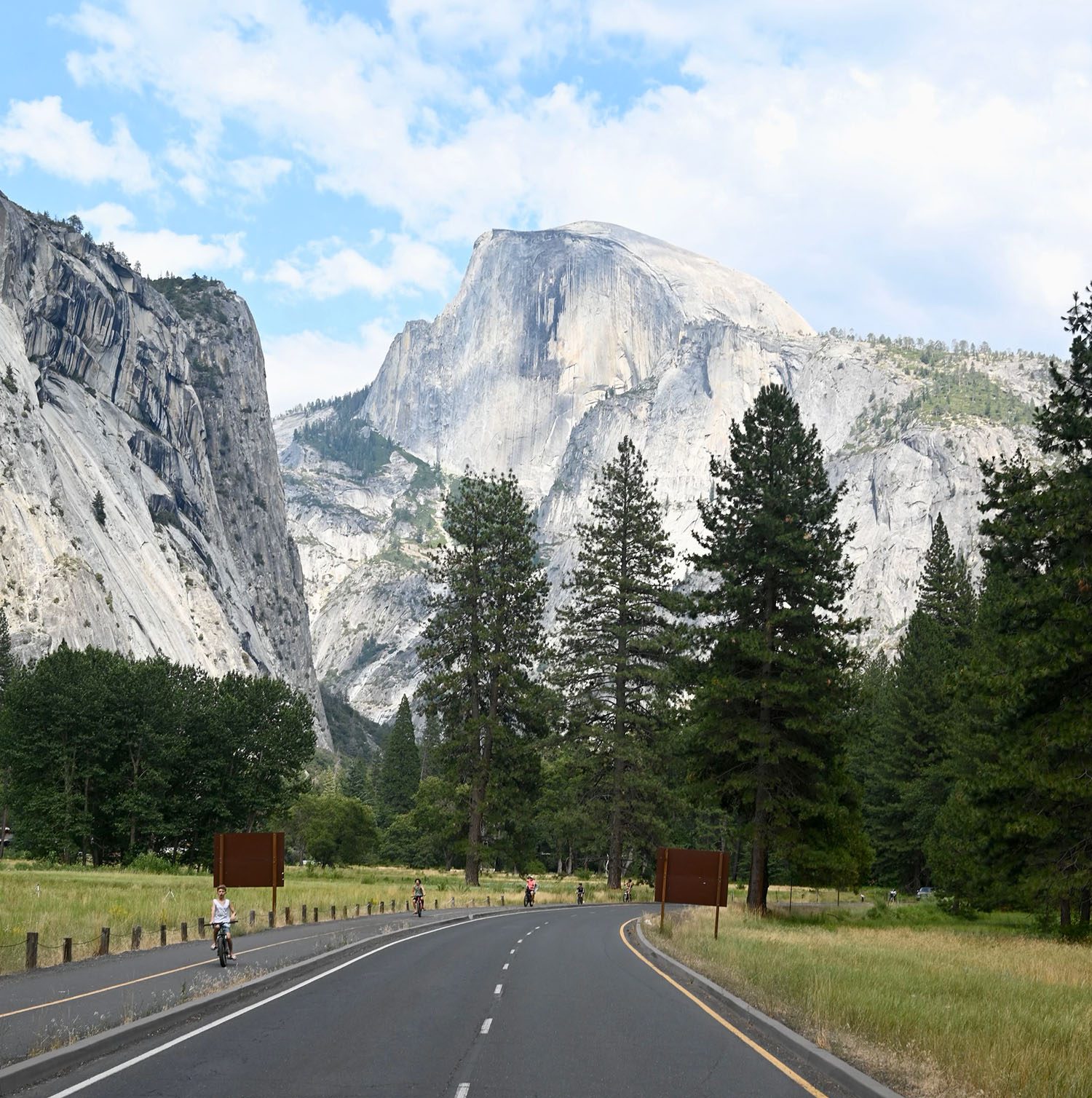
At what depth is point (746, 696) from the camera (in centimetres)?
3794

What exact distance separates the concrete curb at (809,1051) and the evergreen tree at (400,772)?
122122 mm

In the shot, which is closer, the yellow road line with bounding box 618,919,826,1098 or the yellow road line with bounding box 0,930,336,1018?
the yellow road line with bounding box 618,919,826,1098

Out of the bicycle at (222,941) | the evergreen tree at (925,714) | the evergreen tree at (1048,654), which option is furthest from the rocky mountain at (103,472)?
the evergreen tree at (1048,654)

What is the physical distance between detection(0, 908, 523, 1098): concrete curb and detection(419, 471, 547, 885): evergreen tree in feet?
97.9

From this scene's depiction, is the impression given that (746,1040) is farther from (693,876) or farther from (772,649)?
(772,649)

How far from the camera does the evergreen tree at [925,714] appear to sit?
66562mm

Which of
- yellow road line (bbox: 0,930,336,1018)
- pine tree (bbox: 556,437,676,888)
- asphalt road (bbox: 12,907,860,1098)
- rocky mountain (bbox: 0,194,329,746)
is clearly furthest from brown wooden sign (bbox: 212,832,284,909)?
rocky mountain (bbox: 0,194,329,746)

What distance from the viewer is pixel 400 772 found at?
147 meters

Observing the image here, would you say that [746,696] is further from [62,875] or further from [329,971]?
[62,875]

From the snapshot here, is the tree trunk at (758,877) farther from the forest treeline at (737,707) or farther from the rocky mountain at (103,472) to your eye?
the rocky mountain at (103,472)

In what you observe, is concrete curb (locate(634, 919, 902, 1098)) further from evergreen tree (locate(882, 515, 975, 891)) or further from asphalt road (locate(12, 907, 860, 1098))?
evergreen tree (locate(882, 515, 975, 891))

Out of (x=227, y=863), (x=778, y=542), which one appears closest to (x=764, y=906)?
(x=778, y=542)

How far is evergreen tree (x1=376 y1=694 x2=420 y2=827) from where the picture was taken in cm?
14225

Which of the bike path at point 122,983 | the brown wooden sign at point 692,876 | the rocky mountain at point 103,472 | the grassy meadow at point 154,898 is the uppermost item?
the rocky mountain at point 103,472
